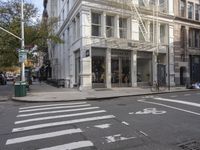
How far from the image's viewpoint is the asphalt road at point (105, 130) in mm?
7354

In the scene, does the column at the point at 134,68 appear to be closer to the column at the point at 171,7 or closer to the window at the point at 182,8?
the column at the point at 171,7

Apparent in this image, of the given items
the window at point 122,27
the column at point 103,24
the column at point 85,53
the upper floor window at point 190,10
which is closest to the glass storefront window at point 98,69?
the column at point 85,53

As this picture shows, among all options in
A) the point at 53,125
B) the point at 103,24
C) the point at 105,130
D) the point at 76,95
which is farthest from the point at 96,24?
the point at 105,130

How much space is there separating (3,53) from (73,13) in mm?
7979

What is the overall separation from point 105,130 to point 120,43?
18.8 metres

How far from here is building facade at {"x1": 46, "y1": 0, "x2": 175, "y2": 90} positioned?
25594 millimetres

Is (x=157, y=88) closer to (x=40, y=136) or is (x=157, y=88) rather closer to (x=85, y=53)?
(x=85, y=53)

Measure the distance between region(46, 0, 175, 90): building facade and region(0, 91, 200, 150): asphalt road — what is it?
44.6ft

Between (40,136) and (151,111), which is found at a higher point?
(151,111)

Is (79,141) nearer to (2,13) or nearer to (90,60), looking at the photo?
(90,60)

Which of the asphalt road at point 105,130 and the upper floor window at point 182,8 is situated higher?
the upper floor window at point 182,8

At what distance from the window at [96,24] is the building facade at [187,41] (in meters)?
10.4

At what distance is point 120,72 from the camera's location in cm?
2773

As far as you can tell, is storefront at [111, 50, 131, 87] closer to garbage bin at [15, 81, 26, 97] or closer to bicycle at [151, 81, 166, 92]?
→ bicycle at [151, 81, 166, 92]
